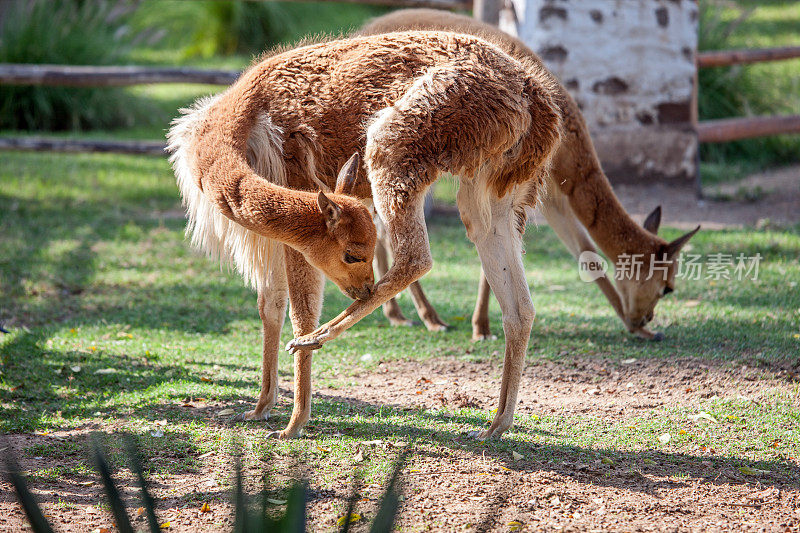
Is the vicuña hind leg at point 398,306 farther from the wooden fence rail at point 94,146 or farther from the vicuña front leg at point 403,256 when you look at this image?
the wooden fence rail at point 94,146

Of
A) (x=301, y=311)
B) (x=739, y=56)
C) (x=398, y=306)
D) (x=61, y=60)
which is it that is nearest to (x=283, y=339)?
(x=398, y=306)

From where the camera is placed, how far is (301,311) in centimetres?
398

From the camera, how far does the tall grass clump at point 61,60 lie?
38.5ft

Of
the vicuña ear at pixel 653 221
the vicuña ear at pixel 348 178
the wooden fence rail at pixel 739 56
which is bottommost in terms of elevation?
the vicuña ear at pixel 653 221

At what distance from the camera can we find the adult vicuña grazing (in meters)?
3.58

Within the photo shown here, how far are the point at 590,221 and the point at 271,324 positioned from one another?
247cm

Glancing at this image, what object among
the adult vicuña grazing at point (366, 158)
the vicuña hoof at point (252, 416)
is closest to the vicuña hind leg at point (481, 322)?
the adult vicuña grazing at point (366, 158)

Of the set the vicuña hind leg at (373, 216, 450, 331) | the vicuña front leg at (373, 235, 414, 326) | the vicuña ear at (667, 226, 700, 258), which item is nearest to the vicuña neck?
the vicuña ear at (667, 226, 700, 258)

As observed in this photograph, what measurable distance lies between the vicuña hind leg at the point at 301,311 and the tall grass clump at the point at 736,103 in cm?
803

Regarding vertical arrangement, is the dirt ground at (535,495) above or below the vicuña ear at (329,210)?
below

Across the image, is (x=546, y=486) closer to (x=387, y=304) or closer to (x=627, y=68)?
(x=387, y=304)

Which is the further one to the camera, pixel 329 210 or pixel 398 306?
pixel 398 306

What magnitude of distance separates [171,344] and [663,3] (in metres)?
6.75

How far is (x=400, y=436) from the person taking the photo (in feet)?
13.4
